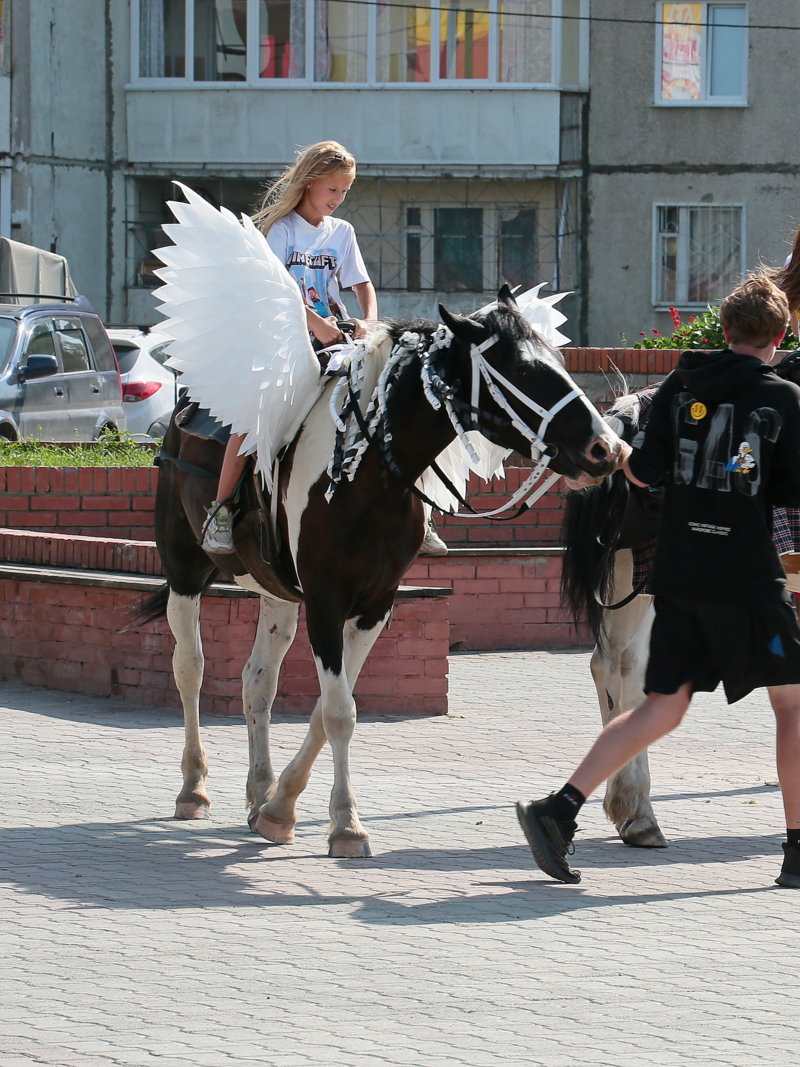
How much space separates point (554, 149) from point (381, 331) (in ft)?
78.3

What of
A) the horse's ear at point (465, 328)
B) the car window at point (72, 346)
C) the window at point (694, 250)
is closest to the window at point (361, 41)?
the window at point (694, 250)

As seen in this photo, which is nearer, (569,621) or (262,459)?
(262,459)

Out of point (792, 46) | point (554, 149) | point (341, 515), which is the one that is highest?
point (792, 46)

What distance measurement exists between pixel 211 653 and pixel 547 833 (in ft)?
13.5

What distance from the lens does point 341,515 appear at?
6.10 m

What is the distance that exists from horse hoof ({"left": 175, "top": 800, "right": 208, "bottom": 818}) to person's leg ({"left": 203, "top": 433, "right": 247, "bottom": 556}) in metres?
1.14

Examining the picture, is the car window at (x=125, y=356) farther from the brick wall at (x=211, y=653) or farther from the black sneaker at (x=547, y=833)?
the black sneaker at (x=547, y=833)

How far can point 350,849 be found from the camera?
612 centimetres

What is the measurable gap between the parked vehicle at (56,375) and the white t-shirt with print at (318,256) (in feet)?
30.1

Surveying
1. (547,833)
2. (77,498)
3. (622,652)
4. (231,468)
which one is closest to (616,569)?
(622,652)

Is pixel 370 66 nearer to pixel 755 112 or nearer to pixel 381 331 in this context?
pixel 755 112

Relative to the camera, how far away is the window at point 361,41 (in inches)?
1154

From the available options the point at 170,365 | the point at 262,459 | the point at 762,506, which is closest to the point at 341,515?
the point at 262,459

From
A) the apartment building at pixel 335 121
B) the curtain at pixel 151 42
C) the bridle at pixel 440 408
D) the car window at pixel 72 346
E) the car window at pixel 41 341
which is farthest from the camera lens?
the curtain at pixel 151 42
